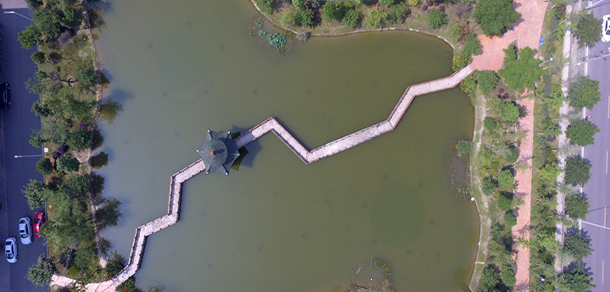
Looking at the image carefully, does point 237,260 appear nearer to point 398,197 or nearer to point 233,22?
point 398,197

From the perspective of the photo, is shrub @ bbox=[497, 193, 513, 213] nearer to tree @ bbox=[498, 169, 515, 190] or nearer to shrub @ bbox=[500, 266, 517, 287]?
tree @ bbox=[498, 169, 515, 190]

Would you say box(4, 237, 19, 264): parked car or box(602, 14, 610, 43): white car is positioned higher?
box(4, 237, 19, 264): parked car

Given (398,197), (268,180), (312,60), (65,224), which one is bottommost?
(398,197)

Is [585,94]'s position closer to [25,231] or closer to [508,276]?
[508,276]

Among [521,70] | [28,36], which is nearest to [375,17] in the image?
[521,70]

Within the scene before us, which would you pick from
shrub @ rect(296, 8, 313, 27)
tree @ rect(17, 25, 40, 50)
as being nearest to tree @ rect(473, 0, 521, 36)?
shrub @ rect(296, 8, 313, 27)

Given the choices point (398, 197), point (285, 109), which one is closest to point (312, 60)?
point (285, 109)
